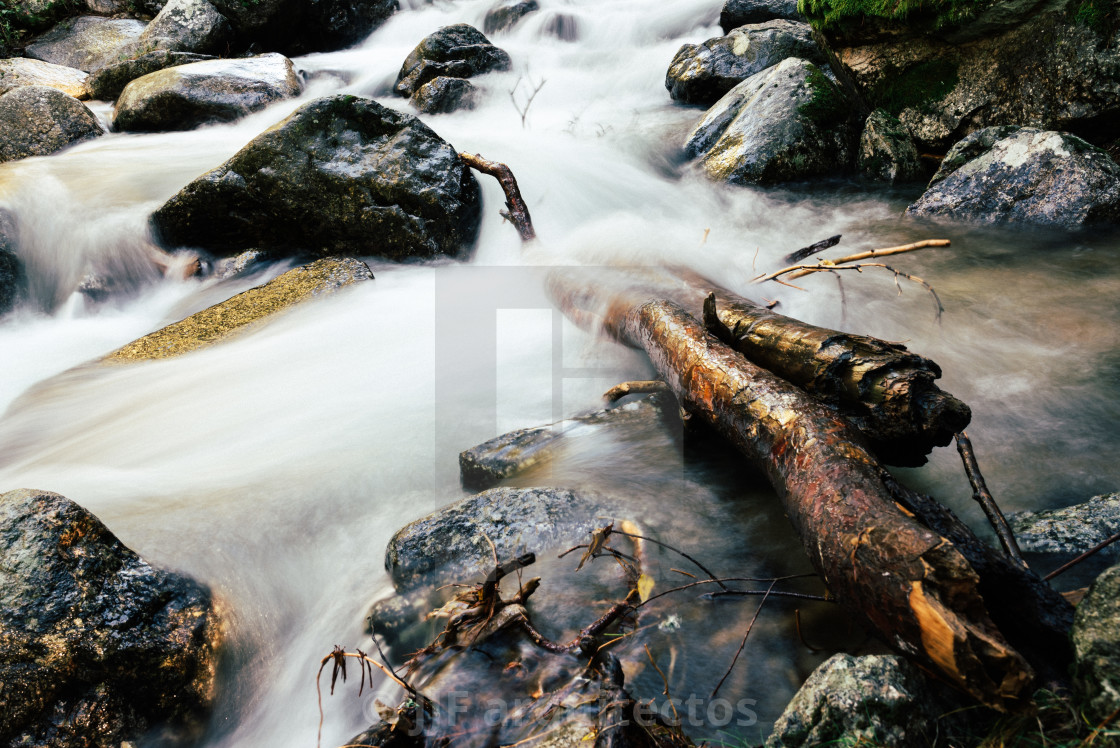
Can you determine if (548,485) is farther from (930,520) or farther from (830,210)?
(830,210)

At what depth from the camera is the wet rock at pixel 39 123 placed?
8.31 meters

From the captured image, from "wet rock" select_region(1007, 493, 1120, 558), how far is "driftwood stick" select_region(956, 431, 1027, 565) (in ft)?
0.61

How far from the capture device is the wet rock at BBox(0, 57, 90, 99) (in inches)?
429

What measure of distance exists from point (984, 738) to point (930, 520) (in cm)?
58

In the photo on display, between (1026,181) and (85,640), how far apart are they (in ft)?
23.9

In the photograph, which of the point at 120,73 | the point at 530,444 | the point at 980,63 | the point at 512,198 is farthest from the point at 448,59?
the point at 530,444

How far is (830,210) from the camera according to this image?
22.2ft

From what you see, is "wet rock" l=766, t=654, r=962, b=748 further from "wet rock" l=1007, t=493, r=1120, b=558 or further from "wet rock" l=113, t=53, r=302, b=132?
"wet rock" l=113, t=53, r=302, b=132

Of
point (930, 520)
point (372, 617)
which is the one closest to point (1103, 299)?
point (930, 520)

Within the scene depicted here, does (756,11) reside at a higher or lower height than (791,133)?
higher

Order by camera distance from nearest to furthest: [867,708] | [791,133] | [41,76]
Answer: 1. [867,708]
2. [791,133]
3. [41,76]

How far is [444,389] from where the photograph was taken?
4375 millimetres

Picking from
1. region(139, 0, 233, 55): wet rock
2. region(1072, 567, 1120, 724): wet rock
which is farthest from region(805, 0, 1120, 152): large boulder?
region(139, 0, 233, 55): wet rock

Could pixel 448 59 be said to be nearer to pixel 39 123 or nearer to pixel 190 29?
pixel 190 29
